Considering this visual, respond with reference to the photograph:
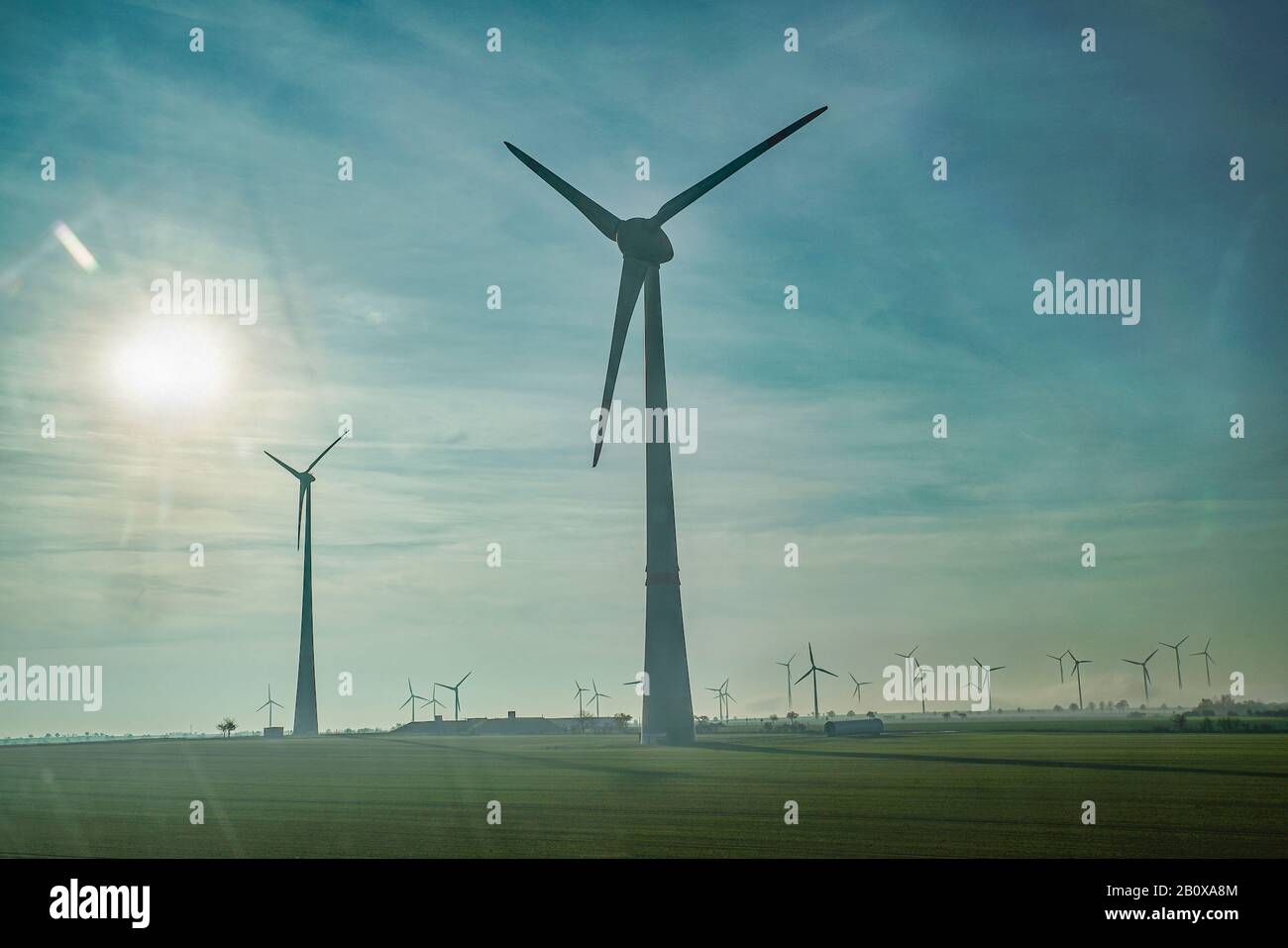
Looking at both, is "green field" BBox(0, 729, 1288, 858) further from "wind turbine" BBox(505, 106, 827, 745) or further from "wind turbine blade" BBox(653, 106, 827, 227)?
"wind turbine blade" BBox(653, 106, 827, 227)

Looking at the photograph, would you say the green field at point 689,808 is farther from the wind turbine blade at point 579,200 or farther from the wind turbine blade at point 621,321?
the wind turbine blade at point 579,200

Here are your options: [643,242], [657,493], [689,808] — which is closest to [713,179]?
[643,242]

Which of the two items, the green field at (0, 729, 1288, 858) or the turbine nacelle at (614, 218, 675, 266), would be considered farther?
the turbine nacelle at (614, 218, 675, 266)

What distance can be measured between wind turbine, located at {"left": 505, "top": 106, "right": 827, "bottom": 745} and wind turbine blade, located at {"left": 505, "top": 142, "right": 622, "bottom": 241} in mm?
2972

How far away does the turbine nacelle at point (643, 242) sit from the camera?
314ft

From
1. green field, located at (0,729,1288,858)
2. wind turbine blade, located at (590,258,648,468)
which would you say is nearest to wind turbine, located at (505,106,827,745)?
wind turbine blade, located at (590,258,648,468)

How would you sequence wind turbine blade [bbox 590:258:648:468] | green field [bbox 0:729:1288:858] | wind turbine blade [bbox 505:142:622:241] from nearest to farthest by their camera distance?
1. green field [bbox 0:729:1288:858]
2. wind turbine blade [bbox 590:258:648:468]
3. wind turbine blade [bbox 505:142:622:241]

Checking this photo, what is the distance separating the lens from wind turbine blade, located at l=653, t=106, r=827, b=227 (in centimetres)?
9231

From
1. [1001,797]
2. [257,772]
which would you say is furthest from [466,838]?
[257,772]

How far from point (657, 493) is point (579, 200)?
2979 centimetres

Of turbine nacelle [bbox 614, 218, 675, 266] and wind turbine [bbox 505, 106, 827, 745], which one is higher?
turbine nacelle [bbox 614, 218, 675, 266]

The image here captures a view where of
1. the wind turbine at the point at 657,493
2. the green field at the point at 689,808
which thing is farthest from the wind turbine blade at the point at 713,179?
the green field at the point at 689,808
